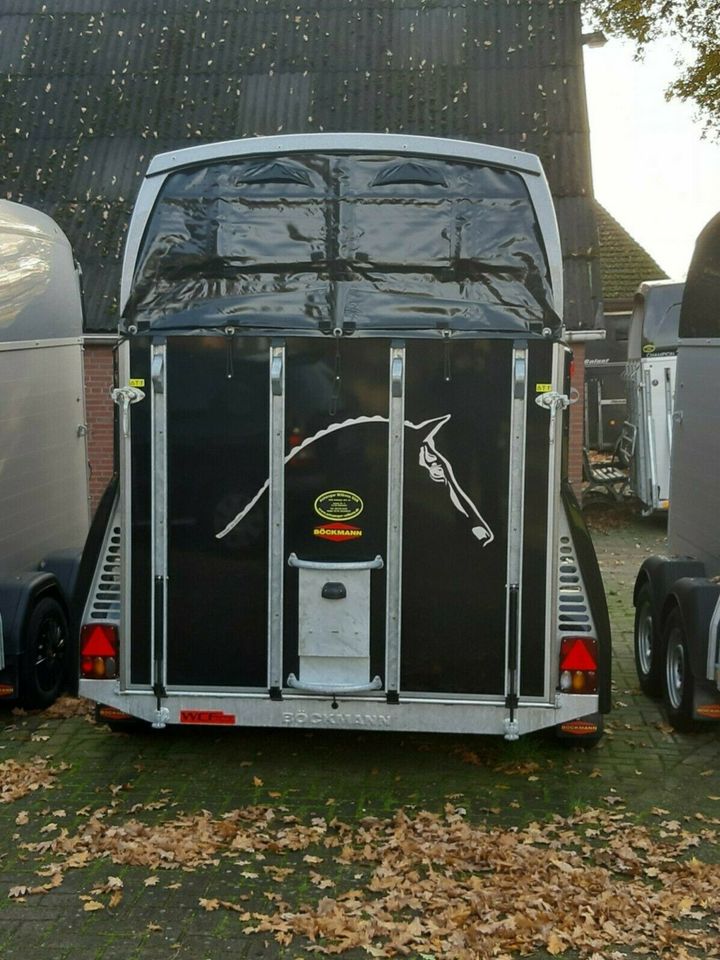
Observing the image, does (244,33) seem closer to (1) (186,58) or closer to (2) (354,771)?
(1) (186,58)

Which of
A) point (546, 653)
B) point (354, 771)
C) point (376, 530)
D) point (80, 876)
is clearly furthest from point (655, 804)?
point (80, 876)

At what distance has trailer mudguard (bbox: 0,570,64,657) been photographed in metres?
7.61

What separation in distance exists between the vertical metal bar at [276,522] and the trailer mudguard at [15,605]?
7.35 feet

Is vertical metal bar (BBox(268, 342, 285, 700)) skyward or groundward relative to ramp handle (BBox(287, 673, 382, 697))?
skyward

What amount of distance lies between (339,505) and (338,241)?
143 cm

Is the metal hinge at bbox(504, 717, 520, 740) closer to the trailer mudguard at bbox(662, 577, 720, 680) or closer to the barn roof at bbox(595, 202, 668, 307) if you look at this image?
the trailer mudguard at bbox(662, 577, 720, 680)

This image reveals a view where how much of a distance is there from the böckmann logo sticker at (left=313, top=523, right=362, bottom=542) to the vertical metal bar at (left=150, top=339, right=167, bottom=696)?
0.83 m

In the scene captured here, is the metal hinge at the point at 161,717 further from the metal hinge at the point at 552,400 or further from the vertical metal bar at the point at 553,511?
the metal hinge at the point at 552,400

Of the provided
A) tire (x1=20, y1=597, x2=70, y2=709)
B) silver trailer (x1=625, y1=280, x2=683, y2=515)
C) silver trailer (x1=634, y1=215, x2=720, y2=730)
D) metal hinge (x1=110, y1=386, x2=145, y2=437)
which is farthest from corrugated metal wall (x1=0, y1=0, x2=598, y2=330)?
metal hinge (x1=110, y1=386, x2=145, y2=437)

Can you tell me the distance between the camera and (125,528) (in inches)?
246

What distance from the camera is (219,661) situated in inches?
247

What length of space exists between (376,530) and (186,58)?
13.4m

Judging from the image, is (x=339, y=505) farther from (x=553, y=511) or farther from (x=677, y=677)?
(x=677, y=677)

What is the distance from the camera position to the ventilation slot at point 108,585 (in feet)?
21.2
